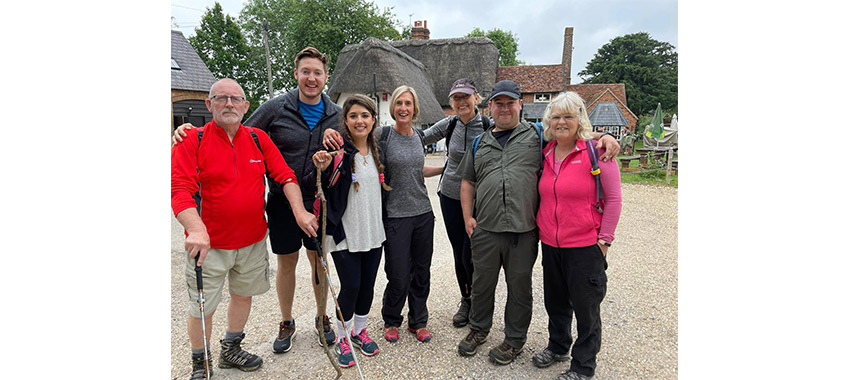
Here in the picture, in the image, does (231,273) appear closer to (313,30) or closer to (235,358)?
(235,358)

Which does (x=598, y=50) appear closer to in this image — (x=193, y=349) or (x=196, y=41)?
(x=196, y=41)

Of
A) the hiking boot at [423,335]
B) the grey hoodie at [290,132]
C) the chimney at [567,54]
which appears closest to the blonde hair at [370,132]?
the grey hoodie at [290,132]

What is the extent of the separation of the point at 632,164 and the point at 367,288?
59.2 feet

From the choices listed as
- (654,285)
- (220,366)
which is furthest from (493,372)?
(654,285)

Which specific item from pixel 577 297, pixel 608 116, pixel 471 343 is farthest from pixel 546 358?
pixel 608 116

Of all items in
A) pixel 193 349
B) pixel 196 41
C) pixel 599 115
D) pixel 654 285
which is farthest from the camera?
pixel 196 41

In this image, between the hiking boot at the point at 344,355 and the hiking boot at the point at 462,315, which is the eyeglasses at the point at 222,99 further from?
the hiking boot at the point at 462,315

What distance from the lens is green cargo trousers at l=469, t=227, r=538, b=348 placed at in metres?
2.90

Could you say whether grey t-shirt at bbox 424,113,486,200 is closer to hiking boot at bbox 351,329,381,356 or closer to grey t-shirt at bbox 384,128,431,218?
grey t-shirt at bbox 384,128,431,218

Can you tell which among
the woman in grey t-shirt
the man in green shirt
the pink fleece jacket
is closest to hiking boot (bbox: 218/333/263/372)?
the woman in grey t-shirt

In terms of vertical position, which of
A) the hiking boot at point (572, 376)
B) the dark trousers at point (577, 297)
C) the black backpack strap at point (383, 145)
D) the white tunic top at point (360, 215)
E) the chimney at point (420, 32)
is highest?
the chimney at point (420, 32)

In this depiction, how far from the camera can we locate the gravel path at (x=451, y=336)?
3.03 meters

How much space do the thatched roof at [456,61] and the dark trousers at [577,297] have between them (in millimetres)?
26945

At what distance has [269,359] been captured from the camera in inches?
126
